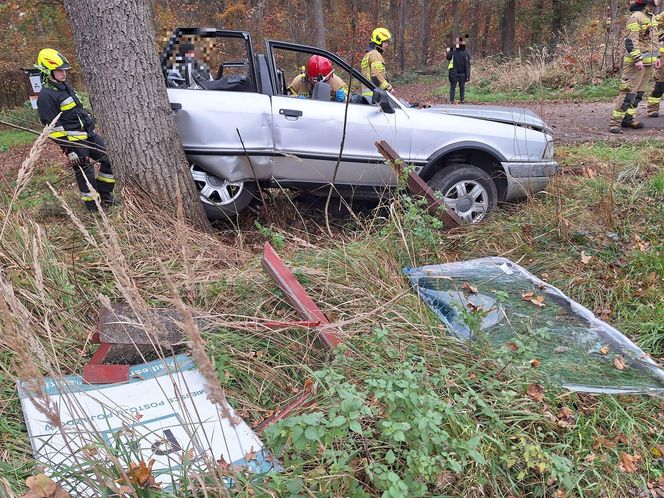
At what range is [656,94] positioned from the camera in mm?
7715

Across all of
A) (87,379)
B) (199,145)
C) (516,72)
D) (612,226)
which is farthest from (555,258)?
(516,72)

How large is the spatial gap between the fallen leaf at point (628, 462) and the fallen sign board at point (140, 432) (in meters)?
1.48

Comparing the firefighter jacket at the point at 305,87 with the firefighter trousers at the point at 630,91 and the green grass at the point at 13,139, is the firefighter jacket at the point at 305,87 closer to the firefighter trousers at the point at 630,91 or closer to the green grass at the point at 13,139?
the firefighter trousers at the point at 630,91

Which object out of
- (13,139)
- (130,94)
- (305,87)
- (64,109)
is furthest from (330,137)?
(13,139)

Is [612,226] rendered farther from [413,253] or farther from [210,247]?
[210,247]

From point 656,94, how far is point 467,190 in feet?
18.5

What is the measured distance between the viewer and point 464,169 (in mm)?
4258

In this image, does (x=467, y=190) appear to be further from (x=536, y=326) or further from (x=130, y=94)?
(x=130, y=94)

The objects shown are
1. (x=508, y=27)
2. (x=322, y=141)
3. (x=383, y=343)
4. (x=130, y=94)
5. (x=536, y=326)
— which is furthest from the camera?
(x=508, y=27)

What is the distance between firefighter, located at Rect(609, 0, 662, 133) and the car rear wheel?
592 cm

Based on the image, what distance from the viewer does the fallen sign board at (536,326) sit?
2389 millimetres

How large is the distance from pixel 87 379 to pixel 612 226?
147 inches

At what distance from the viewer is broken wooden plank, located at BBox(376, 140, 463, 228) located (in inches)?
149

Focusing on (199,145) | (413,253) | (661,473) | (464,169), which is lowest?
(661,473)
